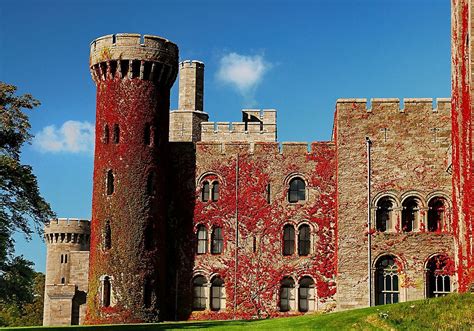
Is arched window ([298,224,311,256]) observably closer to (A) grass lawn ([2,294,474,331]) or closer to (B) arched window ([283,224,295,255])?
(B) arched window ([283,224,295,255])

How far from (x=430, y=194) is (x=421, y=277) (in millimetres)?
4459

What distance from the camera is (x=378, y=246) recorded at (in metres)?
44.8

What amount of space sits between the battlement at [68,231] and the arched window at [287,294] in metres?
28.2

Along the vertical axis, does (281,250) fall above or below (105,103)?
below

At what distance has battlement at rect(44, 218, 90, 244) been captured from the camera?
230 ft

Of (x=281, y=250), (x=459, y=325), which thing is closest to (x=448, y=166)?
(x=281, y=250)

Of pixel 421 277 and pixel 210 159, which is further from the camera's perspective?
pixel 210 159

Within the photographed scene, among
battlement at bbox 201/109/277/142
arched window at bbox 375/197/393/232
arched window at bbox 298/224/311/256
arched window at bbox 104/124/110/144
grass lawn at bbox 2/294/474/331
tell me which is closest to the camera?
grass lawn at bbox 2/294/474/331

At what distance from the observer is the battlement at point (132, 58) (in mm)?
45844

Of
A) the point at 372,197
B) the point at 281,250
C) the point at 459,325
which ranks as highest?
the point at 372,197

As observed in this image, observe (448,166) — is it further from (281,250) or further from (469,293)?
(469,293)

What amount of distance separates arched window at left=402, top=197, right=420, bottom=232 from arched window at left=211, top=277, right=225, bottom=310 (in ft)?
34.9

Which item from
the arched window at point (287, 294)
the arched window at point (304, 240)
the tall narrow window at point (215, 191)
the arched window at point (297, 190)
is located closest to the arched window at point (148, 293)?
the tall narrow window at point (215, 191)

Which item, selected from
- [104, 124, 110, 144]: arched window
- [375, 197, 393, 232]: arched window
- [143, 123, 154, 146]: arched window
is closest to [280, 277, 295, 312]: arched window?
[375, 197, 393, 232]: arched window
